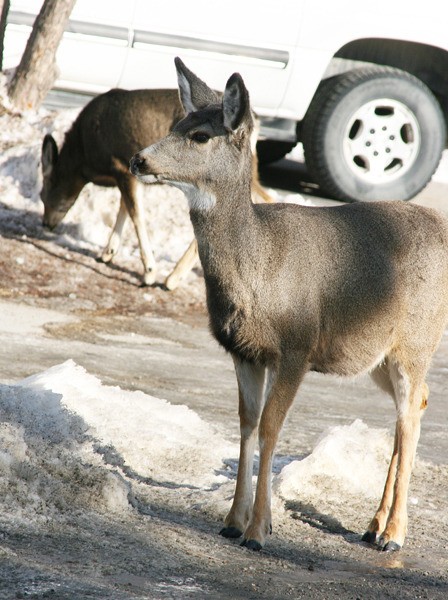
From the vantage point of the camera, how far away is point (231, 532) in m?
5.37

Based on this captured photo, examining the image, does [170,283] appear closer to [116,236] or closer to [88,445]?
[116,236]

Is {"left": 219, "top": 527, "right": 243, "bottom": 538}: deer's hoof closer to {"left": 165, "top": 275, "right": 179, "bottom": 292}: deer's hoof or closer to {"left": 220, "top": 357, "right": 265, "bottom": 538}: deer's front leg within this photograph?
{"left": 220, "top": 357, "right": 265, "bottom": 538}: deer's front leg

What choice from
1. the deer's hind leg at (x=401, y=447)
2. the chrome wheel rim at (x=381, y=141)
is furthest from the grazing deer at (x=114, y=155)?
the deer's hind leg at (x=401, y=447)

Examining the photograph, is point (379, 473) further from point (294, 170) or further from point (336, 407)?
point (294, 170)

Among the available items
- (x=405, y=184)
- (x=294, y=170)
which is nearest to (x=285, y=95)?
(x=405, y=184)

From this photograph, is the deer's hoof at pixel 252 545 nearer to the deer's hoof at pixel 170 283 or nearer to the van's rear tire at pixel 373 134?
the deer's hoof at pixel 170 283

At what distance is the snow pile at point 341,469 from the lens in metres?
5.95

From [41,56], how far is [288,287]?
6800 mm

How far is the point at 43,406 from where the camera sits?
605cm

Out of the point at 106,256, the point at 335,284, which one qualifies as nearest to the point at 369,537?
the point at 335,284

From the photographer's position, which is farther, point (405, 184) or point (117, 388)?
point (405, 184)

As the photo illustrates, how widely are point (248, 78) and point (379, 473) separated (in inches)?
252

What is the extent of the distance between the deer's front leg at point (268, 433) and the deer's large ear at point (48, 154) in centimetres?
698

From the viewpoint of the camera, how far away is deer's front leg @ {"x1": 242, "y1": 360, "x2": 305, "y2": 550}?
5.22m
